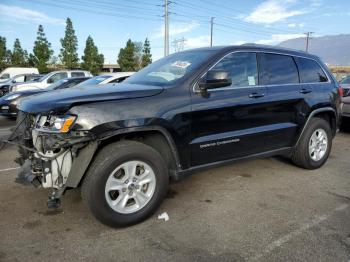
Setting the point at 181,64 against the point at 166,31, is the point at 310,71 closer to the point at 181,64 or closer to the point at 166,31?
the point at 181,64

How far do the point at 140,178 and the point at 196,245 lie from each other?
84cm

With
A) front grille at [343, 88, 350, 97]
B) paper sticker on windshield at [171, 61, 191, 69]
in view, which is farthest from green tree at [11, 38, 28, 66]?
paper sticker on windshield at [171, 61, 191, 69]

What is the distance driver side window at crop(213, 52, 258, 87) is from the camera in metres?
4.02

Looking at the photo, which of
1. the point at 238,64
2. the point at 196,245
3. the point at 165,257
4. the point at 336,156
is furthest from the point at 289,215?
the point at 336,156

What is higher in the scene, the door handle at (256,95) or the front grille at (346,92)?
the door handle at (256,95)

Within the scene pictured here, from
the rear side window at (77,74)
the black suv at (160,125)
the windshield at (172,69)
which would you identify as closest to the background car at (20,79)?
the rear side window at (77,74)

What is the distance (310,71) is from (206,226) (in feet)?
9.86

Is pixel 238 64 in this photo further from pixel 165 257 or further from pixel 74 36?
pixel 74 36

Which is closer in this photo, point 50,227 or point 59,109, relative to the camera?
point 59,109

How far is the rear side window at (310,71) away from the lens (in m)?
4.91

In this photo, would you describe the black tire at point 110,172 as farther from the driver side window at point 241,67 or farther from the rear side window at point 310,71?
the rear side window at point 310,71

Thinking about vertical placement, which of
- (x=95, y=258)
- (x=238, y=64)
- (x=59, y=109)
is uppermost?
(x=238, y=64)

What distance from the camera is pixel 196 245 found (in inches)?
118

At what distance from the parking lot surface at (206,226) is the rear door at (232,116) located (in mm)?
576
